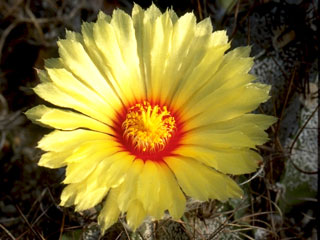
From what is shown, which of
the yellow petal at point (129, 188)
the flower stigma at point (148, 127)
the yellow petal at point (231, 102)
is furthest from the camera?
the flower stigma at point (148, 127)

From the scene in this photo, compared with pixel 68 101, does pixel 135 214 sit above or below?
below

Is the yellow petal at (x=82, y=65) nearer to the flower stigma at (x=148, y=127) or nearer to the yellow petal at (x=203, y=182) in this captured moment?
the flower stigma at (x=148, y=127)

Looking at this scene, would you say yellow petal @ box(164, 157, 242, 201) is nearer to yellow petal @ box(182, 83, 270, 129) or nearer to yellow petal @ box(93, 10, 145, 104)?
yellow petal @ box(182, 83, 270, 129)

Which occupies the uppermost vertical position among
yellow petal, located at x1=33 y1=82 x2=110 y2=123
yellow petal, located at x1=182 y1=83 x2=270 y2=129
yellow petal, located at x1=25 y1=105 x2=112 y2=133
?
yellow petal, located at x1=182 y1=83 x2=270 y2=129

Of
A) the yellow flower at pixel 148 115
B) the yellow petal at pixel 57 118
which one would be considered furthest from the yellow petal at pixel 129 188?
the yellow petal at pixel 57 118

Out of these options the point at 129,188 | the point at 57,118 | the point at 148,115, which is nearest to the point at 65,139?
the point at 57,118

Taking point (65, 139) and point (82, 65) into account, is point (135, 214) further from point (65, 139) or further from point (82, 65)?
point (82, 65)

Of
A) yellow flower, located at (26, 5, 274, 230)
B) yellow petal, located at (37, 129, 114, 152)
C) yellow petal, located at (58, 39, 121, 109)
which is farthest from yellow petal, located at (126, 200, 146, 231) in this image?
yellow petal, located at (58, 39, 121, 109)

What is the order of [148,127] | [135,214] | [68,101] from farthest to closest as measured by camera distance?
[148,127] → [68,101] → [135,214]
